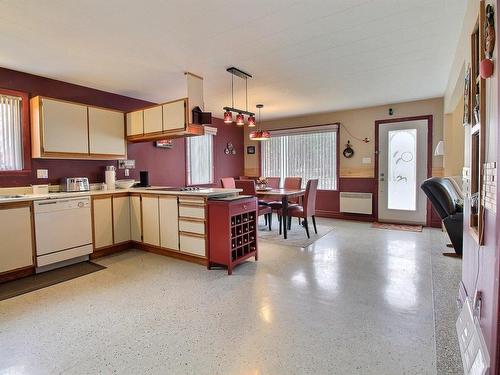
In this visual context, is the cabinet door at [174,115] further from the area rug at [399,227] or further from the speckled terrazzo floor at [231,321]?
the area rug at [399,227]

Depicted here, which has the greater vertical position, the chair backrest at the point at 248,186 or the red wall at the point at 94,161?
the red wall at the point at 94,161

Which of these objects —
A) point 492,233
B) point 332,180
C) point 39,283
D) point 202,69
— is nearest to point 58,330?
point 39,283

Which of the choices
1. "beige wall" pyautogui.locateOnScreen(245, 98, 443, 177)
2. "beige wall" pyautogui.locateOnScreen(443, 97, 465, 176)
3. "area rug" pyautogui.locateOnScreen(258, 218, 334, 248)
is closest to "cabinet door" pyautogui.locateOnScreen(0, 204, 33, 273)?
"area rug" pyautogui.locateOnScreen(258, 218, 334, 248)

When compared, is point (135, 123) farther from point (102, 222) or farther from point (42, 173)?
point (102, 222)

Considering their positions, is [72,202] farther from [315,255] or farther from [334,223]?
[334,223]

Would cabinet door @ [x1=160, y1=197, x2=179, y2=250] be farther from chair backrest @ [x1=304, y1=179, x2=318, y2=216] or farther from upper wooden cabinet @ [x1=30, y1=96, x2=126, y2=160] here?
chair backrest @ [x1=304, y1=179, x2=318, y2=216]

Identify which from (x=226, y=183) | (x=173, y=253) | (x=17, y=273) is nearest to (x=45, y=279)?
(x=17, y=273)

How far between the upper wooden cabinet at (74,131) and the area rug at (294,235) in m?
2.74

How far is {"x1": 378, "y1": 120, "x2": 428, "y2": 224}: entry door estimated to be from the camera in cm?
528

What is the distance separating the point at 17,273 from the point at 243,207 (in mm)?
2563

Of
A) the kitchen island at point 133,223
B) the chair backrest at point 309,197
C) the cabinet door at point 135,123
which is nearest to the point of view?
the kitchen island at point 133,223

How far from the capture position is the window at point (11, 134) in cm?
327

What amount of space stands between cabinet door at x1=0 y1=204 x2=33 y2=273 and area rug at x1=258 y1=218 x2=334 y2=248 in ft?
10.1

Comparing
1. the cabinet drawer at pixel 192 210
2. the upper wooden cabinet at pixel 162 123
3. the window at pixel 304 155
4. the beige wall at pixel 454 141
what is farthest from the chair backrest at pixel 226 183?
the beige wall at pixel 454 141
